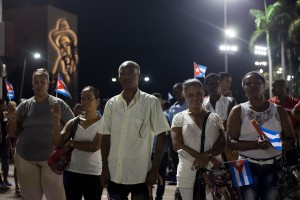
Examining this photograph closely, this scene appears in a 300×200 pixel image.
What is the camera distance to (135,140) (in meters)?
4.45

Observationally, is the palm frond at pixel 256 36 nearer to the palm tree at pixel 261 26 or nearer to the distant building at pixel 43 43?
the palm tree at pixel 261 26

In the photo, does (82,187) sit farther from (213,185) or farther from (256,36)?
(256,36)

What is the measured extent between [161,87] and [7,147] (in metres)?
58.9

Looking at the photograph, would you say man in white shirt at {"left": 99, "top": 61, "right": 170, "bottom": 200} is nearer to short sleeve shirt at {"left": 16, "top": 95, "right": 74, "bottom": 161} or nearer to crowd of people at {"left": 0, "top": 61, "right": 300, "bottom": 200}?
crowd of people at {"left": 0, "top": 61, "right": 300, "bottom": 200}

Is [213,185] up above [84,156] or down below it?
below

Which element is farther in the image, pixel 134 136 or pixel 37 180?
pixel 37 180

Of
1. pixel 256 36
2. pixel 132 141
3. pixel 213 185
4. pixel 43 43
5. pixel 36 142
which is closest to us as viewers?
pixel 132 141

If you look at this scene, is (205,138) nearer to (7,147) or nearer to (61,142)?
(61,142)

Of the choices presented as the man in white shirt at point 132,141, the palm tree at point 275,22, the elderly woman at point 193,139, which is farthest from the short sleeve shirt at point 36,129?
the palm tree at point 275,22

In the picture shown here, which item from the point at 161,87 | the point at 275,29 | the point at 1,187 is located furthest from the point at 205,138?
the point at 161,87

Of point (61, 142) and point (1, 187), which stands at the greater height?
point (61, 142)

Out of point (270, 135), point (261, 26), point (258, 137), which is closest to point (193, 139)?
point (258, 137)

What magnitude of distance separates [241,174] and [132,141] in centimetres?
119

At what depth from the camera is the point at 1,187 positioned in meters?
10.2
